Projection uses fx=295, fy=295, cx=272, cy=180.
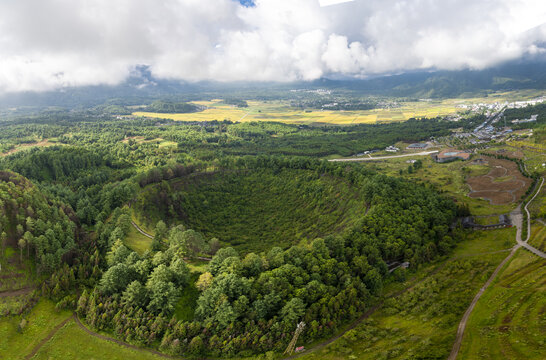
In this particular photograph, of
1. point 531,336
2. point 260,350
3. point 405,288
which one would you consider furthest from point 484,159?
point 260,350

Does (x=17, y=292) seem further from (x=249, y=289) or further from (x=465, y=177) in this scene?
(x=465, y=177)

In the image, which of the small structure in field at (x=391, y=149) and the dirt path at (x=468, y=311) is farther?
the small structure in field at (x=391, y=149)

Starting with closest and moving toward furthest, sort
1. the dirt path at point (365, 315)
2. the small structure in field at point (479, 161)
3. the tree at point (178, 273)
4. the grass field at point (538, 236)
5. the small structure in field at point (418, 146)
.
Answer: the dirt path at point (365, 315) < the tree at point (178, 273) < the grass field at point (538, 236) < the small structure in field at point (479, 161) < the small structure in field at point (418, 146)

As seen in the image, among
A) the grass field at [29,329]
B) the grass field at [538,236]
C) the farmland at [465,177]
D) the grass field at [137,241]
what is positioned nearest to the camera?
the grass field at [29,329]

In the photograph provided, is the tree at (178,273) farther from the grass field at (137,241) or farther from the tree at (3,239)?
the tree at (3,239)

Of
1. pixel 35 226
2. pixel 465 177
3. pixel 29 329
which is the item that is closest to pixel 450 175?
pixel 465 177

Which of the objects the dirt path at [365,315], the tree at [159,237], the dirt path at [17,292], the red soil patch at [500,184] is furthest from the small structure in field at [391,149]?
the dirt path at [17,292]

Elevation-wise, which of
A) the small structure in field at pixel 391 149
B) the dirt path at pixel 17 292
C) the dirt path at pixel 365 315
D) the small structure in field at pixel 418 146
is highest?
the small structure in field at pixel 418 146
